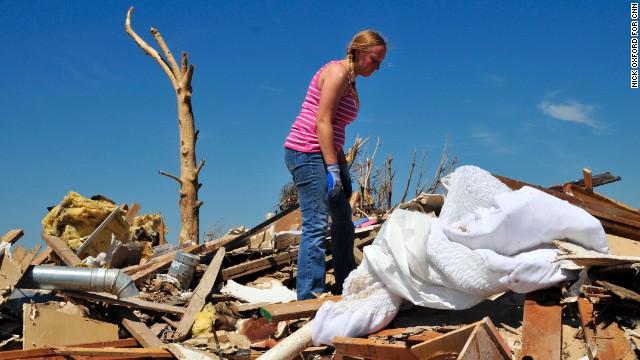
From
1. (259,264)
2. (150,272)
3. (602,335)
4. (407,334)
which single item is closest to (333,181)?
(407,334)

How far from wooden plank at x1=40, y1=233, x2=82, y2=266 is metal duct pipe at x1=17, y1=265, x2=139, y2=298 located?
3.92 ft

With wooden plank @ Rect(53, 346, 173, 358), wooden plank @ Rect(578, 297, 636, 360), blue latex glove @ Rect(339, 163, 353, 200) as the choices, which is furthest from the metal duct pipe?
wooden plank @ Rect(578, 297, 636, 360)

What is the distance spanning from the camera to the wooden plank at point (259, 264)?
605 cm

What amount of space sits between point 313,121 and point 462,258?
1569mm

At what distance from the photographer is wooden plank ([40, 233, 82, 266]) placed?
6048 millimetres

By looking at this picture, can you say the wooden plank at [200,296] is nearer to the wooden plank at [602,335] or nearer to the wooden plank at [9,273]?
the wooden plank at [9,273]

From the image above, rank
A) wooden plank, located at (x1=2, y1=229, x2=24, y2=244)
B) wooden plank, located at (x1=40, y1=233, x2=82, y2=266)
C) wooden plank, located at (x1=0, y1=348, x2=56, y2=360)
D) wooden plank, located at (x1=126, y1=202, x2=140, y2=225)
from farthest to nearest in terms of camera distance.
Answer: wooden plank, located at (x1=126, y1=202, x2=140, y2=225)
wooden plank, located at (x1=40, y1=233, x2=82, y2=266)
wooden plank, located at (x1=2, y1=229, x2=24, y2=244)
wooden plank, located at (x1=0, y1=348, x2=56, y2=360)

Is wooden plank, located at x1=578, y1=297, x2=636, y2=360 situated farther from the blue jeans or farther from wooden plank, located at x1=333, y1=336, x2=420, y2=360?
the blue jeans

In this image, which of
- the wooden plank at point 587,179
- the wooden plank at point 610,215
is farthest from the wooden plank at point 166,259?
the wooden plank at point 587,179

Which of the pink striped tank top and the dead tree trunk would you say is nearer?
the pink striped tank top

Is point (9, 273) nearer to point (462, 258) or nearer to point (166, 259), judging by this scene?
point (166, 259)

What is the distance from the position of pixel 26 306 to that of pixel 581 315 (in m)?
3.49

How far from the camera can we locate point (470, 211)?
4.23 metres

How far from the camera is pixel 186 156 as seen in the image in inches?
420
